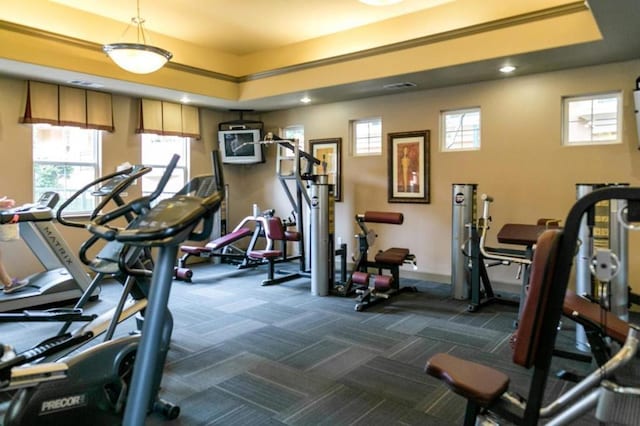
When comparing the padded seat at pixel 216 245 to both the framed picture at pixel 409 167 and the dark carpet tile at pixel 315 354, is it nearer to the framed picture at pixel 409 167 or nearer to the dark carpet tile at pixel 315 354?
the framed picture at pixel 409 167

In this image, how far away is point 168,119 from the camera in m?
6.97

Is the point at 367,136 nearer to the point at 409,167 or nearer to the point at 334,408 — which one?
the point at 409,167

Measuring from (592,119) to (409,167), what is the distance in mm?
2238

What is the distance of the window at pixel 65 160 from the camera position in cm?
577

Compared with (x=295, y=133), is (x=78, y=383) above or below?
below

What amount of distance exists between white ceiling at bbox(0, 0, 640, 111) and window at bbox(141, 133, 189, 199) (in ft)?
2.66

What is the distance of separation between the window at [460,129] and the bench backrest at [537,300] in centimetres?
448

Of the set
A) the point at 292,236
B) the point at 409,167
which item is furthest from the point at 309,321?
the point at 409,167

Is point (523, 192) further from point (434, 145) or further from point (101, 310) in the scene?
point (101, 310)

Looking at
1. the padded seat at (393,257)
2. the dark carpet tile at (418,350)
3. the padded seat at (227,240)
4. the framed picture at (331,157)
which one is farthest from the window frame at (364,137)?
the dark carpet tile at (418,350)

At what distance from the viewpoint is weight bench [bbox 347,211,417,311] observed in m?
4.90

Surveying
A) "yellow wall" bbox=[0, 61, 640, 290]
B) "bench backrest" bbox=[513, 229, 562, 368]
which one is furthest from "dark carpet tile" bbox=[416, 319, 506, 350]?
"bench backrest" bbox=[513, 229, 562, 368]

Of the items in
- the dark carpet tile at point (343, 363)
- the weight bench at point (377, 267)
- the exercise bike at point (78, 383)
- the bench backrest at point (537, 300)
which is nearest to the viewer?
the bench backrest at point (537, 300)

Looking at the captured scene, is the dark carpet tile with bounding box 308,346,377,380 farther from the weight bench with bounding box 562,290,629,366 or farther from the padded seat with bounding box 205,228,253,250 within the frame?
the padded seat with bounding box 205,228,253,250
